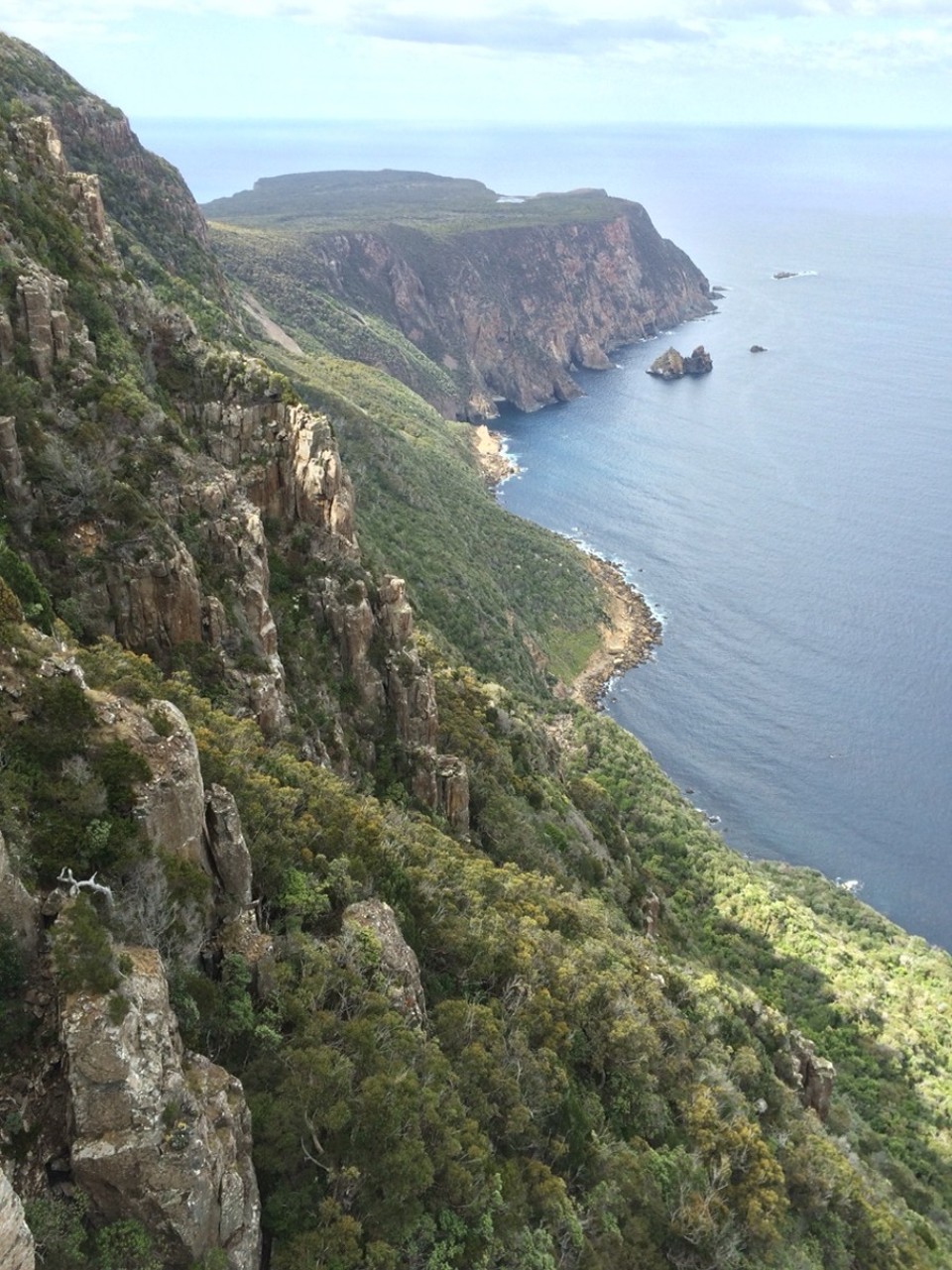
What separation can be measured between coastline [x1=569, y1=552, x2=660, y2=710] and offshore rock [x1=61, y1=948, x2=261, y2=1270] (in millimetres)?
89889

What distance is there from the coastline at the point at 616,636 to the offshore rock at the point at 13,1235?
307 ft

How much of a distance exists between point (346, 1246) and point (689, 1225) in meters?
12.7

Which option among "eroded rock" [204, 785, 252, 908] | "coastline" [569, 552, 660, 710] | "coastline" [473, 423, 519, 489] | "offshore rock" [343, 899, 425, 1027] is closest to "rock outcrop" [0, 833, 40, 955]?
"eroded rock" [204, 785, 252, 908]

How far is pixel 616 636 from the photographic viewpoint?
121375mm

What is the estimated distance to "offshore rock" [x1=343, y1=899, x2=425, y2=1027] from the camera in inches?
891

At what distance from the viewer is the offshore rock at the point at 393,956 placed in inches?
891

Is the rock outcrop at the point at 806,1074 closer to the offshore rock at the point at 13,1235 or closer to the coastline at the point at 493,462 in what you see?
the offshore rock at the point at 13,1235

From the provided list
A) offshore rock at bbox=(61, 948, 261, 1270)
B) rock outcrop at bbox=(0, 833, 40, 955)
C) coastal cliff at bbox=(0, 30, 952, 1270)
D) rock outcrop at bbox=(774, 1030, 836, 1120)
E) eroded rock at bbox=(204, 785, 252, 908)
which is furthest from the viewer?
rock outcrop at bbox=(774, 1030, 836, 1120)

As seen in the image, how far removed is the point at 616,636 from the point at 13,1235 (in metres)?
112

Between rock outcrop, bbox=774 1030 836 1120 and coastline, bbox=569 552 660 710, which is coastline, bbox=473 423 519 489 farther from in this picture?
rock outcrop, bbox=774 1030 836 1120

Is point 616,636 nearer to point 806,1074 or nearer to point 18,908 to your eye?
point 806,1074

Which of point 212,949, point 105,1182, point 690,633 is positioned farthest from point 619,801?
point 105,1182

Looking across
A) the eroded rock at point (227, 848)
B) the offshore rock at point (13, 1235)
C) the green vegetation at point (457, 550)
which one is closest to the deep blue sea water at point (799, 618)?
the green vegetation at point (457, 550)

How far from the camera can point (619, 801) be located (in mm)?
77000
